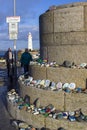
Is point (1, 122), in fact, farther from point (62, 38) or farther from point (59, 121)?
point (62, 38)

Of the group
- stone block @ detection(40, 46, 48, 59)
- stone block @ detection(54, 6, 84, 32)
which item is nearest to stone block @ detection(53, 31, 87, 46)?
stone block @ detection(54, 6, 84, 32)

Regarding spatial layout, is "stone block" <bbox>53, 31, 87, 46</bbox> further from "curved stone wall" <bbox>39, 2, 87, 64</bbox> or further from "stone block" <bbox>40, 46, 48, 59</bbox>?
"stone block" <bbox>40, 46, 48, 59</bbox>

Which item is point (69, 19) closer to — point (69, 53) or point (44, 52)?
point (69, 53)

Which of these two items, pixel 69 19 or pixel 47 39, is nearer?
pixel 69 19

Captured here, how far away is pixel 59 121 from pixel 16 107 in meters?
1.85

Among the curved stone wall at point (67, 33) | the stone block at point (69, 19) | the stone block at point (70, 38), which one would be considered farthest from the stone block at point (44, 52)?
the stone block at point (69, 19)

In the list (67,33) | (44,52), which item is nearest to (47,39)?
(44,52)

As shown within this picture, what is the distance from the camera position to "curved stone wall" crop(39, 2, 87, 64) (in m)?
8.38

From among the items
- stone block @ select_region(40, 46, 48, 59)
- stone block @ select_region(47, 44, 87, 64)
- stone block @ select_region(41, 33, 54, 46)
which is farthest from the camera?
stone block @ select_region(40, 46, 48, 59)

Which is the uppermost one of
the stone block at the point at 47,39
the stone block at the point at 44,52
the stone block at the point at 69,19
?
the stone block at the point at 69,19

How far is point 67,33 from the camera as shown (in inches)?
340

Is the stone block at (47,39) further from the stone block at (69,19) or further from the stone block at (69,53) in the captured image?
the stone block at (69,19)

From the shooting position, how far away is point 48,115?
757 centimetres

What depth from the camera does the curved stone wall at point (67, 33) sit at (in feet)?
27.5
